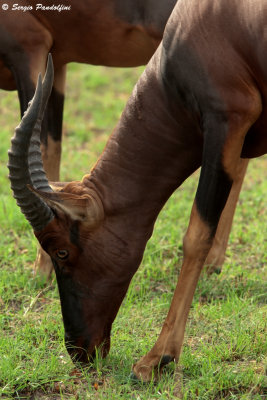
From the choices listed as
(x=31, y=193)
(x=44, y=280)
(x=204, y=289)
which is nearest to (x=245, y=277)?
(x=204, y=289)

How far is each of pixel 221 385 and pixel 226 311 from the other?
123 centimetres

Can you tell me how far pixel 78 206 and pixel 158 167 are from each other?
2.05 feet

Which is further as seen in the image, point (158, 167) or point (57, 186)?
point (57, 186)

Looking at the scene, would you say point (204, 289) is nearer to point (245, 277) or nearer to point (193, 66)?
point (245, 277)

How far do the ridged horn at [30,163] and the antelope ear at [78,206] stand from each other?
0.09 metres

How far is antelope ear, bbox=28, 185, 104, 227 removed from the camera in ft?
18.5

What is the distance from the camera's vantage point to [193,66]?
541 centimetres

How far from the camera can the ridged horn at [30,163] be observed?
531 cm

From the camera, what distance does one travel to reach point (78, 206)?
5719 millimetres

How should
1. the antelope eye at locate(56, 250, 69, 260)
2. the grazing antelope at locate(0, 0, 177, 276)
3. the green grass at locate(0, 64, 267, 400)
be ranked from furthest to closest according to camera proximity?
the grazing antelope at locate(0, 0, 177, 276)
the antelope eye at locate(56, 250, 69, 260)
the green grass at locate(0, 64, 267, 400)

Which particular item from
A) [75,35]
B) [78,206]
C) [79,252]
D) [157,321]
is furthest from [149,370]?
[75,35]

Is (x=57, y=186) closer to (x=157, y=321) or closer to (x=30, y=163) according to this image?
(x=30, y=163)

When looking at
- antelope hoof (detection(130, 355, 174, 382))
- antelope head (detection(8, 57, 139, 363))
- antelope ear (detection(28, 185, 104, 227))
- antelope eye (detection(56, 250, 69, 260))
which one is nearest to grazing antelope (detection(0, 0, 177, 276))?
antelope head (detection(8, 57, 139, 363))

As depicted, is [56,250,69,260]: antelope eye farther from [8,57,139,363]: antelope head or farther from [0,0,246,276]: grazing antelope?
[0,0,246,276]: grazing antelope
